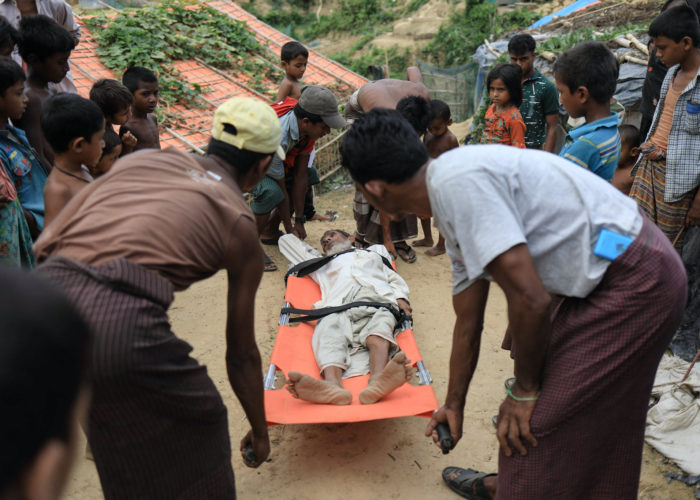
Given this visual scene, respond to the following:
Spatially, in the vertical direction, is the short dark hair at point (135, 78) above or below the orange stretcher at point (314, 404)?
above

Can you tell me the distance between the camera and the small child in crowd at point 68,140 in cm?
256

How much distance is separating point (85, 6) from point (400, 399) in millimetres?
13634

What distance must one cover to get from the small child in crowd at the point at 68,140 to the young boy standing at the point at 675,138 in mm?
3087

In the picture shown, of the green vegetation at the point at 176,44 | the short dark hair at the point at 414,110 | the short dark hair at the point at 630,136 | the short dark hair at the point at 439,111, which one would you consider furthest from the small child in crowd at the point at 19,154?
the green vegetation at the point at 176,44

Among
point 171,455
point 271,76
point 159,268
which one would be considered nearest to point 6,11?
point 159,268

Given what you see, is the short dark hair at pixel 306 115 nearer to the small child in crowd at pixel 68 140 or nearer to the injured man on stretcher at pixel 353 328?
the injured man on stretcher at pixel 353 328

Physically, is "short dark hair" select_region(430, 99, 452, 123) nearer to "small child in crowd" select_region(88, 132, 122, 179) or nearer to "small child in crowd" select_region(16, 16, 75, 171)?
"small child in crowd" select_region(88, 132, 122, 179)

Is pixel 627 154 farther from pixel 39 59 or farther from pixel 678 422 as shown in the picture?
pixel 39 59

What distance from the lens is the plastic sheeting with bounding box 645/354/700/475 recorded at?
109 inches

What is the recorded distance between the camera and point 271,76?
30.8ft

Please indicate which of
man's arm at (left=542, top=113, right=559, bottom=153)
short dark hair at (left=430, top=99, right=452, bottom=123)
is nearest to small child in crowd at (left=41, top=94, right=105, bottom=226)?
short dark hair at (left=430, top=99, right=452, bottom=123)

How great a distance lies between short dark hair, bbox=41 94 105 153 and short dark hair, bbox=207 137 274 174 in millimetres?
1112

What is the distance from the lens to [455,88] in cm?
1038

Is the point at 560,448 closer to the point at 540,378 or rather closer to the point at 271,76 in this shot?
the point at 540,378
